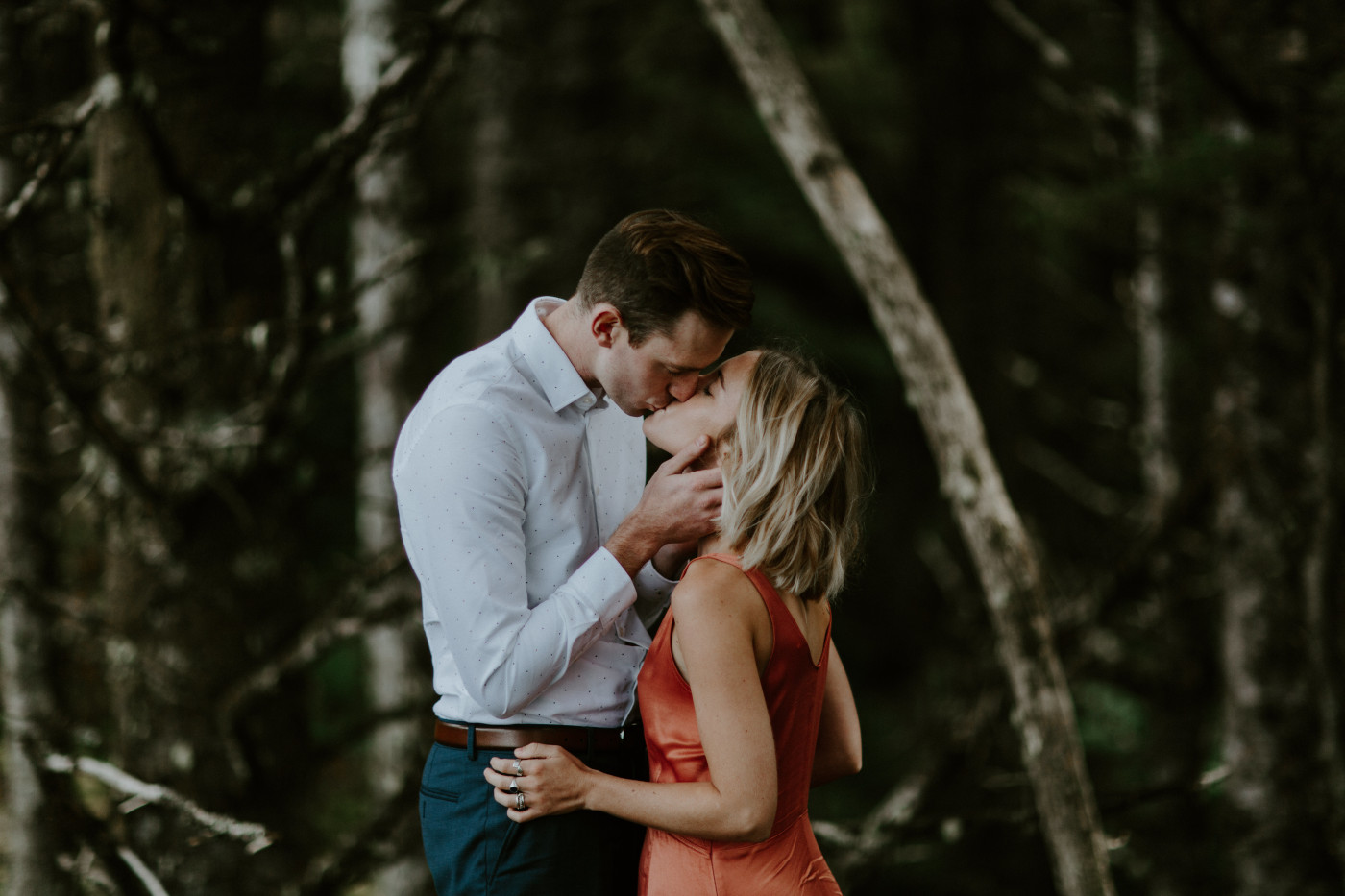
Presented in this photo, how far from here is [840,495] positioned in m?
2.05

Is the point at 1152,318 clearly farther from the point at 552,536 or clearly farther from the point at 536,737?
the point at 536,737

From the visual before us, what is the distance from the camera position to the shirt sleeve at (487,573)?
187cm

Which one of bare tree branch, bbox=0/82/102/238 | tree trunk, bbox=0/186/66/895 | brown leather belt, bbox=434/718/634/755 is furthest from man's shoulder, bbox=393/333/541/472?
tree trunk, bbox=0/186/66/895

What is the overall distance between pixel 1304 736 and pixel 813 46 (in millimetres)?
8323

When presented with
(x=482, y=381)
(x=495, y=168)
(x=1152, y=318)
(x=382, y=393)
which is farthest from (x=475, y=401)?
(x=495, y=168)

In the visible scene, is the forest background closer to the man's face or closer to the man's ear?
the man's face

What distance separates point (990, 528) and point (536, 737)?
65.2 inches

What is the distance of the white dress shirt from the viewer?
6.15ft

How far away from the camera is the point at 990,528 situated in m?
3.17

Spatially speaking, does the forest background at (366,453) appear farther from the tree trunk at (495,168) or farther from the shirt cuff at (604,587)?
the tree trunk at (495,168)

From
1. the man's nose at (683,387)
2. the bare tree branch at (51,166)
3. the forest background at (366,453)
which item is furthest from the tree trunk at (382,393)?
the man's nose at (683,387)

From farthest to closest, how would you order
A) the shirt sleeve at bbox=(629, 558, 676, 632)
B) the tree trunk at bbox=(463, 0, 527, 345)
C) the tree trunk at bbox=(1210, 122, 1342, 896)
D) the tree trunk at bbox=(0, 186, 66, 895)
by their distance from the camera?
1. the tree trunk at bbox=(463, 0, 527, 345)
2. the tree trunk at bbox=(1210, 122, 1342, 896)
3. the tree trunk at bbox=(0, 186, 66, 895)
4. the shirt sleeve at bbox=(629, 558, 676, 632)

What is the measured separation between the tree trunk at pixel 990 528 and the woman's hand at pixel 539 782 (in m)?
1.65

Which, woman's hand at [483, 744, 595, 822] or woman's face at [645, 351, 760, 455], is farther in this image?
woman's face at [645, 351, 760, 455]
